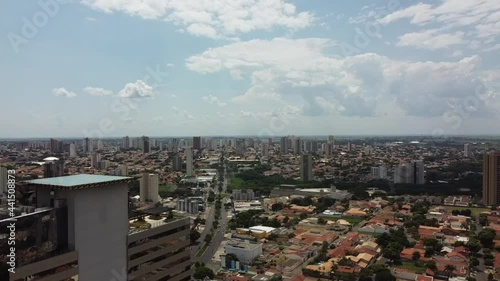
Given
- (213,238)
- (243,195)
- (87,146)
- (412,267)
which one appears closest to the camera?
(412,267)

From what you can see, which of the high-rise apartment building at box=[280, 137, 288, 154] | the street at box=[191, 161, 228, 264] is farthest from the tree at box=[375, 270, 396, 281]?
the high-rise apartment building at box=[280, 137, 288, 154]

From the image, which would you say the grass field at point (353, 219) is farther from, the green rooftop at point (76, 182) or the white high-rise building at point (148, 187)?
the green rooftop at point (76, 182)

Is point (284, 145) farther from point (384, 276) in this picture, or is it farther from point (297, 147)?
point (384, 276)

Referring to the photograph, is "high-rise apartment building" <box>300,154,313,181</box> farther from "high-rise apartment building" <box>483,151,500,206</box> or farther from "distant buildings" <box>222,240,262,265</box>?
"distant buildings" <box>222,240,262,265</box>

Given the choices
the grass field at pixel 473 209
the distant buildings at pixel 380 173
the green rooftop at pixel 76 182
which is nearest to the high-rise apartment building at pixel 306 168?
the distant buildings at pixel 380 173

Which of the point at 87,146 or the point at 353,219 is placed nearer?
the point at 353,219

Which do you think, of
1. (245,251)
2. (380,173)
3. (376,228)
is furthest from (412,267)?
(380,173)

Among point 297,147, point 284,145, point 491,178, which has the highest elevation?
point 284,145

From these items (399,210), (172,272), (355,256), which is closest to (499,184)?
(399,210)

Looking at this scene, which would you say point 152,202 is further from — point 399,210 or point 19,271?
point 19,271

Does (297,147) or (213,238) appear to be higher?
(297,147)
